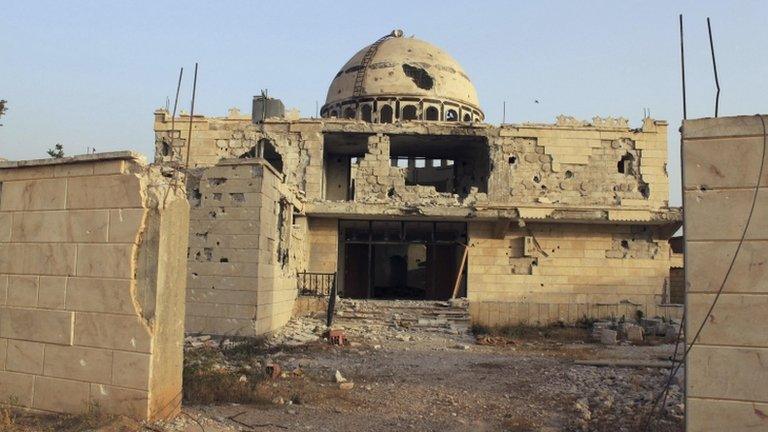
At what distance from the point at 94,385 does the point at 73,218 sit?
1.56 metres

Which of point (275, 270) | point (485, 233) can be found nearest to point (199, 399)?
point (275, 270)

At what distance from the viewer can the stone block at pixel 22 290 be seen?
592 cm

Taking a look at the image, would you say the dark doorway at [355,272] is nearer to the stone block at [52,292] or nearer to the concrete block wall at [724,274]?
the stone block at [52,292]

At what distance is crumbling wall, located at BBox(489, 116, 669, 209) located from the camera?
832 inches

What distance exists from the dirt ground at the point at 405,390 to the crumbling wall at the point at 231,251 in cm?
63

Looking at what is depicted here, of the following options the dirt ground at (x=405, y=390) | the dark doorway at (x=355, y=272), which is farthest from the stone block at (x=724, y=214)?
the dark doorway at (x=355, y=272)

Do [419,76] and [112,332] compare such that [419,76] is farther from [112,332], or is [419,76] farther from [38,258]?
[112,332]

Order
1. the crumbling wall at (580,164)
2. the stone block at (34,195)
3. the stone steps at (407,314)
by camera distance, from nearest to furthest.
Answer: the stone block at (34,195) → the stone steps at (407,314) → the crumbling wall at (580,164)

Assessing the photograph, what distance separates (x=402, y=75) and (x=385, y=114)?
1.80m

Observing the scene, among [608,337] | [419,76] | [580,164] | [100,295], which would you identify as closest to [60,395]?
[100,295]

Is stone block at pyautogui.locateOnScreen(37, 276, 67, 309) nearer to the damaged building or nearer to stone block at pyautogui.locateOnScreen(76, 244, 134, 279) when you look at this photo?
stone block at pyautogui.locateOnScreen(76, 244, 134, 279)

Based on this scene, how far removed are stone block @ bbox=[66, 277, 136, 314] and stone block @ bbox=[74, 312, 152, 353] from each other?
0.21ft

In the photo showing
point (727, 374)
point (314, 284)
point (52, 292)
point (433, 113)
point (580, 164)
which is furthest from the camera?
point (433, 113)

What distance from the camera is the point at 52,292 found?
229 inches
